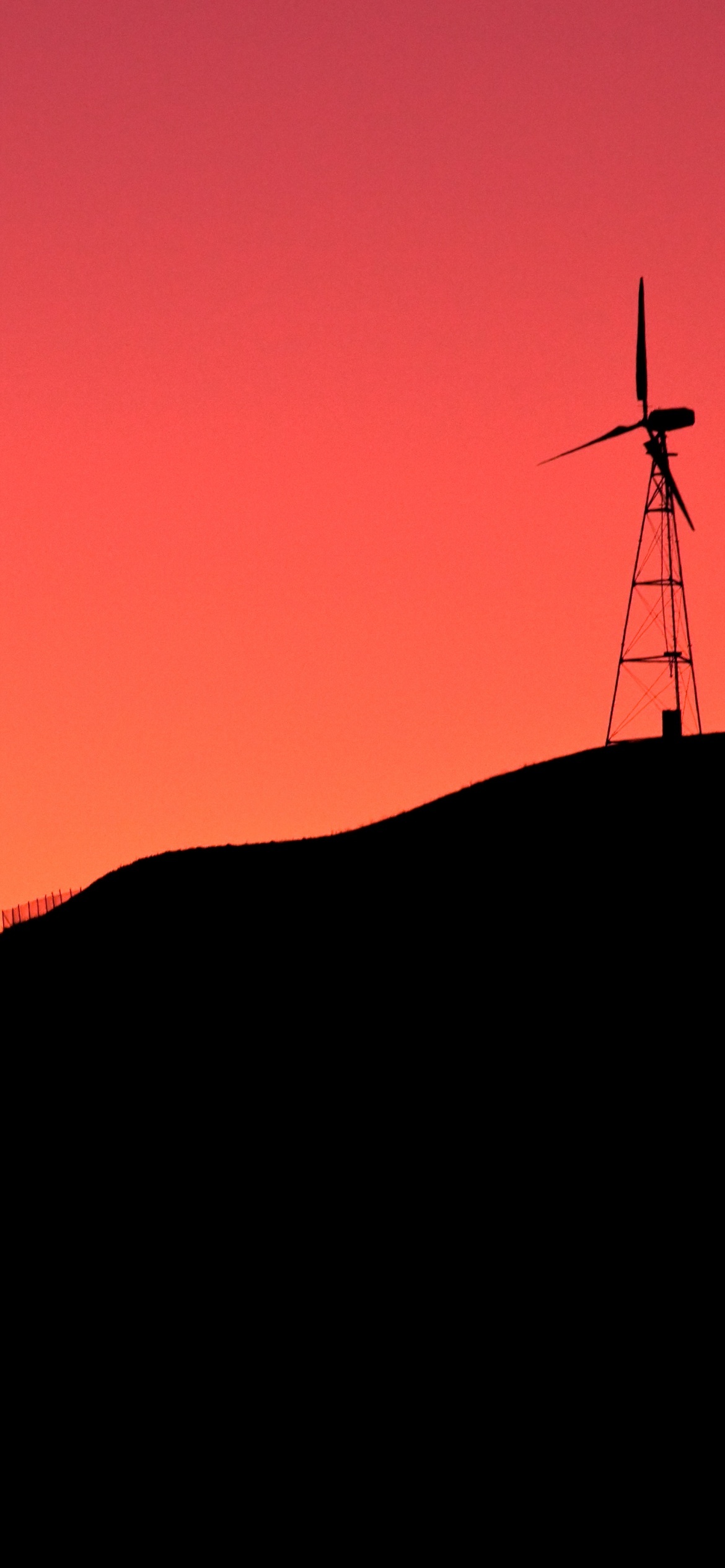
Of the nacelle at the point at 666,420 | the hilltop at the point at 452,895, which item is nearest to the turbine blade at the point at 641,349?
the nacelle at the point at 666,420

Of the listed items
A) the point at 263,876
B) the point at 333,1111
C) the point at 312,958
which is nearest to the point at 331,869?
the point at 263,876

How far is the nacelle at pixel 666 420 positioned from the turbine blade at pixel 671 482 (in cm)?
340

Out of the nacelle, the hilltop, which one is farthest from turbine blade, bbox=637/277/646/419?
the hilltop

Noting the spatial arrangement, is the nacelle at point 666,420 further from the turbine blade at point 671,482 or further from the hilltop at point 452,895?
the hilltop at point 452,895

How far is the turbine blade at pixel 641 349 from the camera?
9094 cm

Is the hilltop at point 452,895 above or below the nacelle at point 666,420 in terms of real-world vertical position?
below

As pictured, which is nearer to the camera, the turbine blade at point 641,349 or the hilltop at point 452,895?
the hilltop at point 452,895

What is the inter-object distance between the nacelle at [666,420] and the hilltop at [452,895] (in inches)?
→ 926

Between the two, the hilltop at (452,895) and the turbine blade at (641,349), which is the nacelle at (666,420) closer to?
the turbine blade at (641,349)

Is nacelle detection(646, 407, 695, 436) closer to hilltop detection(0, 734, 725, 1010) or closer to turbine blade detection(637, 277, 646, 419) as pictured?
turbine blade detection(637, 277, 646, 419)

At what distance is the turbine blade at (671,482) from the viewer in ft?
264

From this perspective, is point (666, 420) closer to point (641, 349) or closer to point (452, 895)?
point (641, 349)

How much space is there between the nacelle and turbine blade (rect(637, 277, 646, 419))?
1.43 meters

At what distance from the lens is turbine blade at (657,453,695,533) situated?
8056cm
